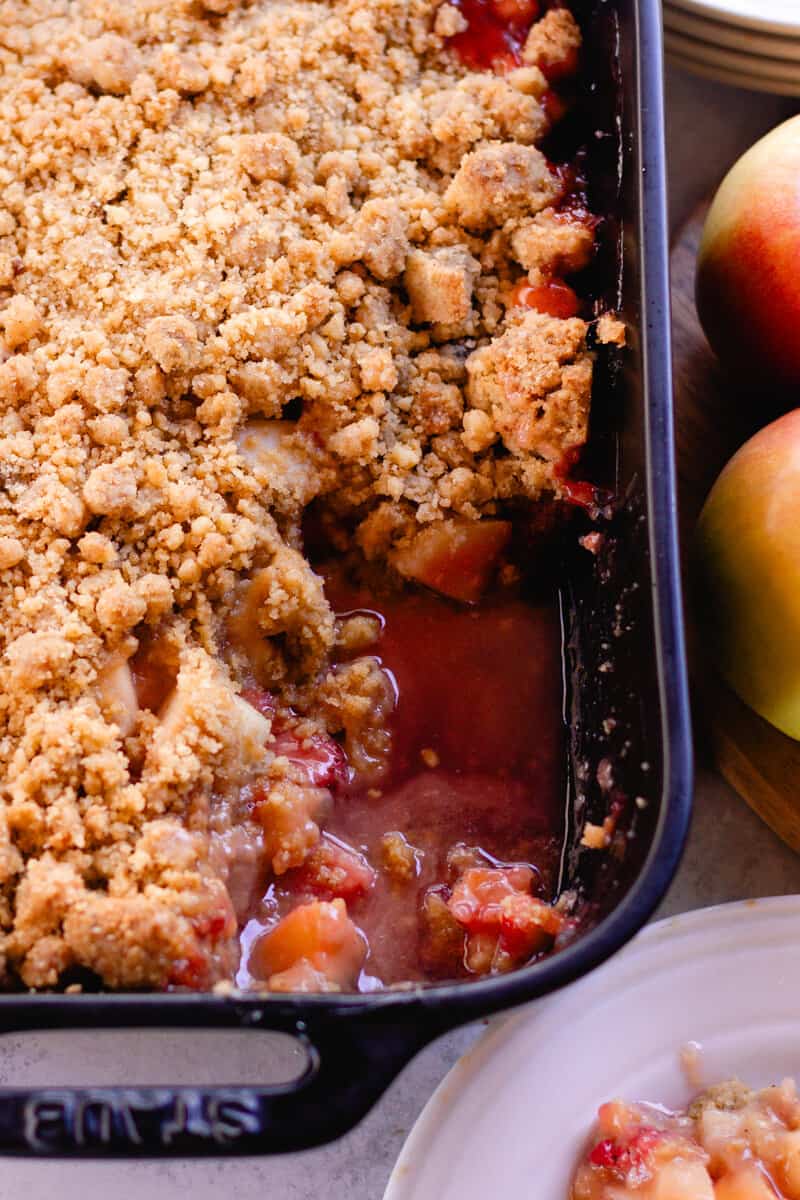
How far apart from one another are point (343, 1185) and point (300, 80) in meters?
1.23

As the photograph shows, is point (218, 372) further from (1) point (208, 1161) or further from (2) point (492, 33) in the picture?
(1) point (208, 1161)

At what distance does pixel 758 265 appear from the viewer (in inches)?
55.6

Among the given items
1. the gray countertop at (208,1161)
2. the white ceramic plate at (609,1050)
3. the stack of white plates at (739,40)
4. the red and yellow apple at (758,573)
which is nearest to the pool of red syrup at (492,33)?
the stack of white plates at (739,40)

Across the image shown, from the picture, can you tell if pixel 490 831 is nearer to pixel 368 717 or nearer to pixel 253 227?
pixel 368 717

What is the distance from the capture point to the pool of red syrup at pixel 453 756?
1219 mm

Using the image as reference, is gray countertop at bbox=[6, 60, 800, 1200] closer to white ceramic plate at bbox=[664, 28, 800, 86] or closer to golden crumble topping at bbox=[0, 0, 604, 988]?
golden crumble topping at bbox=[0, 0, 604, 988]

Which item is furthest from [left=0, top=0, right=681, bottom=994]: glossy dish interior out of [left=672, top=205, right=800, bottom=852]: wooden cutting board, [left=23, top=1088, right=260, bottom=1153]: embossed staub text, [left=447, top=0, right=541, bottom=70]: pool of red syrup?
[left=672, top=205, right=800, bottom=852]: wooden cutting board

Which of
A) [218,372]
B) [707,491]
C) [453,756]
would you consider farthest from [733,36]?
[453,756]

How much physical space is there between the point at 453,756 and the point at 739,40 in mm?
982

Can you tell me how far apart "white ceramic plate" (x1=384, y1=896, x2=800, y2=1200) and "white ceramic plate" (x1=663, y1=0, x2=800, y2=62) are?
1.05 metres

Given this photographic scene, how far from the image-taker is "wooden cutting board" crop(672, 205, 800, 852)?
142 centimetres

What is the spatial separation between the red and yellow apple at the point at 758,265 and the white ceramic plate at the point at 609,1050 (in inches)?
25.4

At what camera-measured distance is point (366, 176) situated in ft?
4.39

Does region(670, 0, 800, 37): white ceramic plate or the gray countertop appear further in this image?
region(670, 0, 800, 37): white ceramic plate
